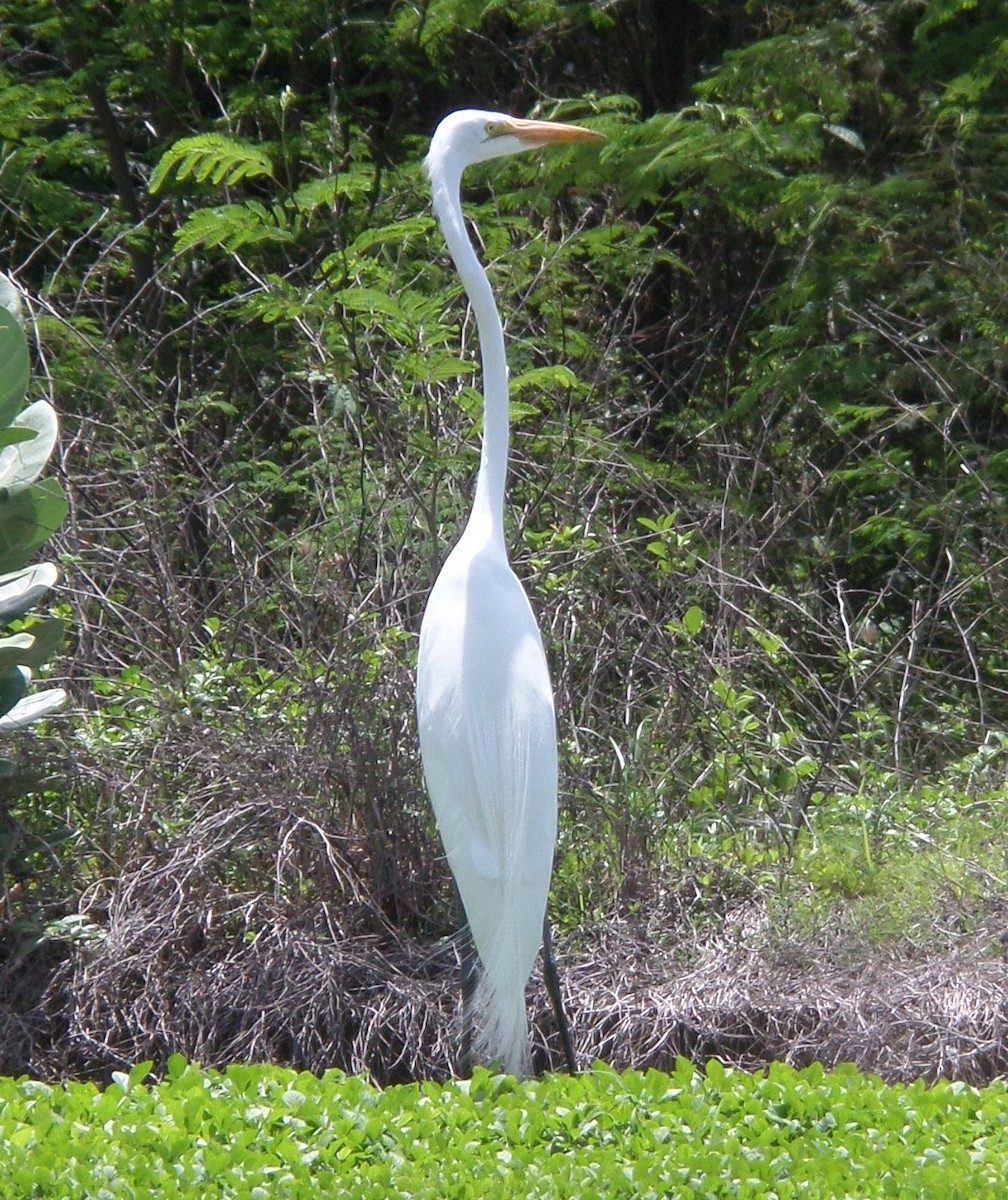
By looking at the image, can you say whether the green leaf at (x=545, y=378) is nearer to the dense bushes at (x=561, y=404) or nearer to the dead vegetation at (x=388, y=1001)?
the dense bushes at (x=561, y=404)

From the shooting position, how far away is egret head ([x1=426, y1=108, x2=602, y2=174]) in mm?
3244

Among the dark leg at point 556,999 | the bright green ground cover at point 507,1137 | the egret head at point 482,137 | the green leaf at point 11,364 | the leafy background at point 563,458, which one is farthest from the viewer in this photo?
the leafy background at point 563,458

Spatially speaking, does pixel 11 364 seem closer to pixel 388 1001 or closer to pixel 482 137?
pixel 482 137

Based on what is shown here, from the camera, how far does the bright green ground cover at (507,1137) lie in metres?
2.27

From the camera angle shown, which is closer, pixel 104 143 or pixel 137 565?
pixel 137 565

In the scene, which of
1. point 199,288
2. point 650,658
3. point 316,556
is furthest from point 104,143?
point 650,658

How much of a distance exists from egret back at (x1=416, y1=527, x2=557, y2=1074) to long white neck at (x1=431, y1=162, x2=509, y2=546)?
0.62ft

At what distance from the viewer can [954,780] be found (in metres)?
4.62

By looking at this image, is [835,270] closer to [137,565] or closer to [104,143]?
[137,565]

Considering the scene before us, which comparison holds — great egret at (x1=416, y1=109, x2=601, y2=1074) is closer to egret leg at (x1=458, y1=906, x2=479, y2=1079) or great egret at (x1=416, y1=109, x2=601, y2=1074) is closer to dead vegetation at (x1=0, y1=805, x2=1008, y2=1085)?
egret leg at (x1=458, y1=906, x2=479, y2=1079)

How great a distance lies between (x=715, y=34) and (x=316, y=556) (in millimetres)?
3596

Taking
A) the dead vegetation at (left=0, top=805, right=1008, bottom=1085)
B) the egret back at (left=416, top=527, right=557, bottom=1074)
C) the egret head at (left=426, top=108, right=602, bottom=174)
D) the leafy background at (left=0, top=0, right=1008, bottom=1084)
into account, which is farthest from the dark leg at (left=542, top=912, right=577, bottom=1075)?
the egret head at (left=426, top=108, right=602, bottom=174)

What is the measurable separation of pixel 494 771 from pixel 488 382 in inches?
31.8

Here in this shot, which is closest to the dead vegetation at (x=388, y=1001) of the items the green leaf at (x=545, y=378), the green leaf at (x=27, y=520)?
Result: the green leaf at (x=27, y=520)
